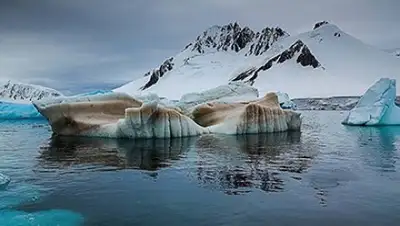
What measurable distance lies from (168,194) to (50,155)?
8.23 metres

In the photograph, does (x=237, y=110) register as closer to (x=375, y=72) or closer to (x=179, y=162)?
(x=179, y=162)

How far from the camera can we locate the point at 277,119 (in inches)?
1123

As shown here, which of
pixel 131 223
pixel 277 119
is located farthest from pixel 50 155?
pixel 277 119

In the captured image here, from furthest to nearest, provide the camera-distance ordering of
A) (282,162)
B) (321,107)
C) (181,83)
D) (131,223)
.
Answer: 1. (181,83)
2. (321,107)
3. (282,162)
4. (131,223)

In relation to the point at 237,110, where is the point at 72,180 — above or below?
below

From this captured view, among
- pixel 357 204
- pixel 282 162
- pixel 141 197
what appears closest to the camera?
pixel 357 204

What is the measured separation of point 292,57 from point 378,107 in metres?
149

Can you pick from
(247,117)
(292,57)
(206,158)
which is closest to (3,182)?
(206,158)

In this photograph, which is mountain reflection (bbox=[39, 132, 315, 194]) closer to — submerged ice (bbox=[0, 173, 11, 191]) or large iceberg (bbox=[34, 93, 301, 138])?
large iceberg (bbox=[34, 93, 301, 138])

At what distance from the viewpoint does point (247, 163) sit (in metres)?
14.8

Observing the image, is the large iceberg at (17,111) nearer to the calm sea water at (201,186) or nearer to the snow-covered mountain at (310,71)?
the calm sea water at (201,186)

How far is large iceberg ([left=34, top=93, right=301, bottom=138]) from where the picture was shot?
73.2 ft

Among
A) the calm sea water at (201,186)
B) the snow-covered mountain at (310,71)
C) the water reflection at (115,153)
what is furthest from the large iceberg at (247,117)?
the snow-covered mountain at (310,71)

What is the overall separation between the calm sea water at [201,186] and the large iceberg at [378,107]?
A: 1757 centimetres
